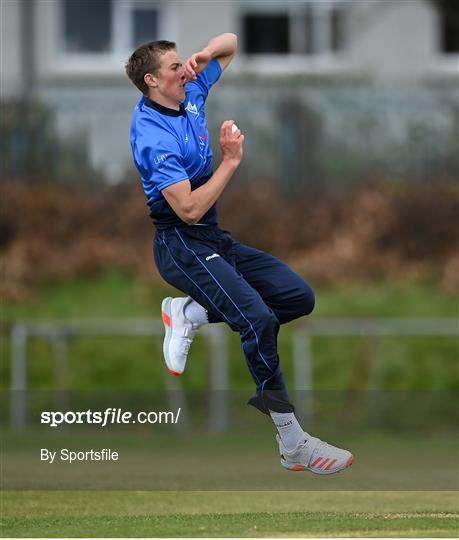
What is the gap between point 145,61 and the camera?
8.20m

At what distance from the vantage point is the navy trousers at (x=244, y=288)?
8.11 metres

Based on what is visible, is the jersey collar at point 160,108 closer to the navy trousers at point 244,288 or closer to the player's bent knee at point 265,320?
the navy trousers at point 244,288

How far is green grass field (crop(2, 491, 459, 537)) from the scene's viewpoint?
7996 millimetres

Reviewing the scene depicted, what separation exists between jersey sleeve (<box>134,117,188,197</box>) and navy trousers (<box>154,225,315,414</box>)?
403 millimetres

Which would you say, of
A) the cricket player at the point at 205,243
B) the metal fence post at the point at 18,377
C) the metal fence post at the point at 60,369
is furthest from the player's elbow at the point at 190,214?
the metal fence post at the point at 60,369

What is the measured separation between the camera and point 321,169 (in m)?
21.6

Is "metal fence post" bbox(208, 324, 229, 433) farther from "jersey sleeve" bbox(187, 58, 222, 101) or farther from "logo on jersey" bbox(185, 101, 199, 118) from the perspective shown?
"logo on jersey" bbox(185, 101, 199, 118)

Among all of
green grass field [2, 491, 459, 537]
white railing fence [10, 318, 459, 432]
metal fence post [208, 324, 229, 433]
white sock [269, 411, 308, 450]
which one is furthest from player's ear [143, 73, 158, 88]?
metal fence post [208, 324, 229, 433]

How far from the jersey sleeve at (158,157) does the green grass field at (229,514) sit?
195 centimetres

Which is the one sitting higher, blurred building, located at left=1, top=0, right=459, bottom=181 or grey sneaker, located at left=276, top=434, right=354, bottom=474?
blurred building, located at left=1, top=0, right=459, bottom=181

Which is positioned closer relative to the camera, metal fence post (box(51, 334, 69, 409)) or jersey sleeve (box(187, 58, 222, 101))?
jersey sleeve (box(187, 58, 222, 101))

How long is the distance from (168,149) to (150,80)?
1.47ft

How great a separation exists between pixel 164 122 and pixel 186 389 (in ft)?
32.7

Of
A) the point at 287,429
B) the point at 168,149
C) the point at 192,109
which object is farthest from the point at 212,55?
the point at 287,429
